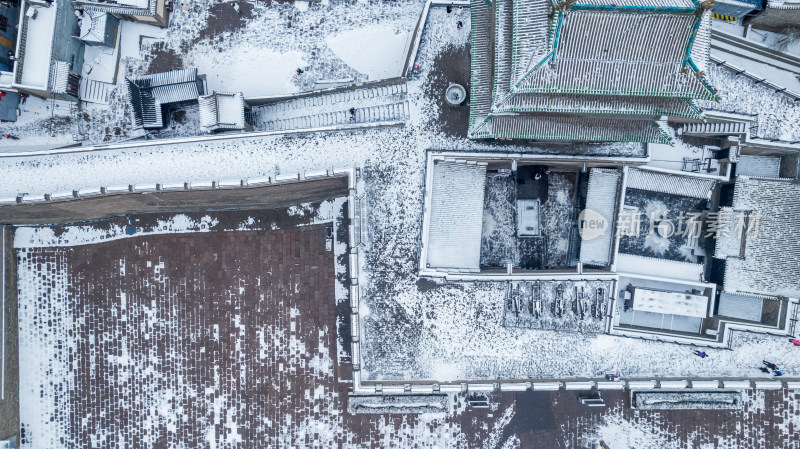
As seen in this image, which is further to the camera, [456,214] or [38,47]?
[38,47]

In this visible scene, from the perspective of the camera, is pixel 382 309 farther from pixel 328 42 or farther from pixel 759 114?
pixel 759 114

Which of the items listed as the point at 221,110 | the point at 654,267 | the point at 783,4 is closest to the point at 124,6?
the point at 221,110

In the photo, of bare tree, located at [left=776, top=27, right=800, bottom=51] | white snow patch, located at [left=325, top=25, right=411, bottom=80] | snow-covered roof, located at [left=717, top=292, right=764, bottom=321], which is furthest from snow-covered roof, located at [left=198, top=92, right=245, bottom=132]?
bare tree, located at [left=776, top=27, right=800, bottom=51]

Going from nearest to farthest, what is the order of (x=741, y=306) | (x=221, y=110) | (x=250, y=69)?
(x=221, y=110) → (x=741, y=306) → (x=250, y=69)

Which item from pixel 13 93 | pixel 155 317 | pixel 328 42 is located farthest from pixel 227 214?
pixel 13 93

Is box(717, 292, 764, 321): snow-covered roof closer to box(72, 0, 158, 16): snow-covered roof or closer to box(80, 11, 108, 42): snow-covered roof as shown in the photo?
box(72, 0, 158, 16): snow-covered roof

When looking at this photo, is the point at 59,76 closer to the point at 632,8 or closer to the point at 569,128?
the point at 569,128
